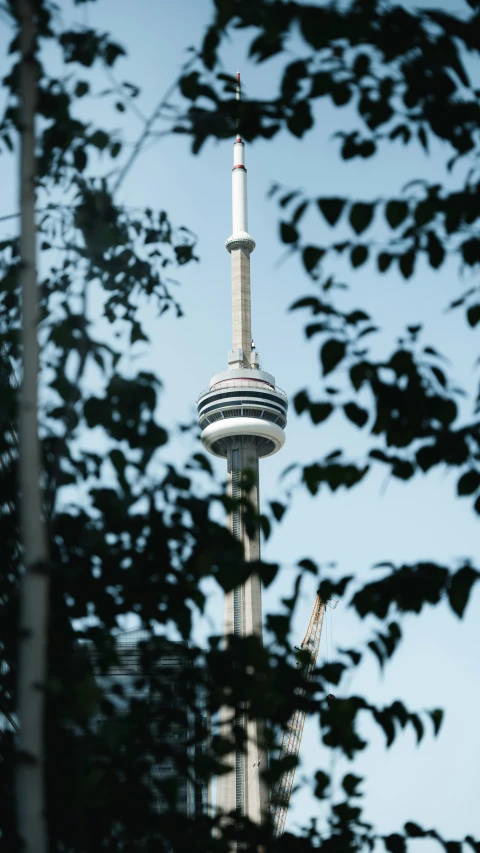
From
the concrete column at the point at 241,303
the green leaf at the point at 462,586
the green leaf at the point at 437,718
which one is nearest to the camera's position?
the green leaf at the point at 462,586

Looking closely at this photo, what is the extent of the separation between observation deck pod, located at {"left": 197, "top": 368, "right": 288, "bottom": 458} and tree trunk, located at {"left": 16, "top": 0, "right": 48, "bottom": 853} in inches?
4484

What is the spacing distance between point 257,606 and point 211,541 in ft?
370

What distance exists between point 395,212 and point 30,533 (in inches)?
97.3

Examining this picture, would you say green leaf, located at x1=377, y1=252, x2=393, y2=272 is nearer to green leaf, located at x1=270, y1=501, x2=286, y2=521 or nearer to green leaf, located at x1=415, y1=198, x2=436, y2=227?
green leaf, located at x1=415, y1=198, x2=436, y2=227

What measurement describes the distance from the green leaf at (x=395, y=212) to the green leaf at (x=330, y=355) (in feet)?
2.23

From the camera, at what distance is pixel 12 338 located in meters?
6.95

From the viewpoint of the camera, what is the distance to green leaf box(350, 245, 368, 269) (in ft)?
17.9

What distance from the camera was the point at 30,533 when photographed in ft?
16.3

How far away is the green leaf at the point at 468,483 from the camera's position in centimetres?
545

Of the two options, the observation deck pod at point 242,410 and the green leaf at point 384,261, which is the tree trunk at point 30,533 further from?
the observation deck pod at point 242,410

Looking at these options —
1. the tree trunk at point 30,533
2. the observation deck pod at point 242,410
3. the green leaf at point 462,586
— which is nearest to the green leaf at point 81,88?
the tree trunk at point 30,533

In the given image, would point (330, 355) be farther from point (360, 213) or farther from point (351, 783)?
point (351, 783)

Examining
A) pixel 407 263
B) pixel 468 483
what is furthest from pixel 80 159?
pixel 468 483

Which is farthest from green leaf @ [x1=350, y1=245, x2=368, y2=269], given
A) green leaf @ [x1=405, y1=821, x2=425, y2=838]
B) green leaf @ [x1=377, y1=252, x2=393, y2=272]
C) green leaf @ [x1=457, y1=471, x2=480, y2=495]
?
green leaf @ [x1=405, y1=821, x2=425, y2=838]
